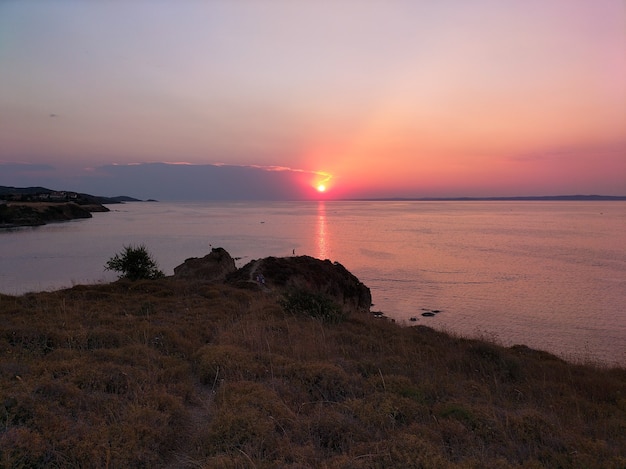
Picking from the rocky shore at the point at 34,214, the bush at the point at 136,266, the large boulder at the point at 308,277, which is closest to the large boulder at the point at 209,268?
the large boulder at the point at 308,277

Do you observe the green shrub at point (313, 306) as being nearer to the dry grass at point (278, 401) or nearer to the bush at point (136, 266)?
the dry grass at point (278, 401)

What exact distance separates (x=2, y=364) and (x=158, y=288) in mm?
8732

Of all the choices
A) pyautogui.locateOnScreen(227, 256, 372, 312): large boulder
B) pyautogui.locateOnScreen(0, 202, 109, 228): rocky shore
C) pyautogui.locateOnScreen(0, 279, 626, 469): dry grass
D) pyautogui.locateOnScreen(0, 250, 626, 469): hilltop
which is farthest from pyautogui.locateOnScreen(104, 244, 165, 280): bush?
pyautogui.locateOnScreen(0, 202, 109, 228): rocky shore

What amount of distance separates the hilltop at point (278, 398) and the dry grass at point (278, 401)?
0.07ft

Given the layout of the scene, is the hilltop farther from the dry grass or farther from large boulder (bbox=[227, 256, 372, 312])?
large boulder (bbox=[227, 256, 372, 312])

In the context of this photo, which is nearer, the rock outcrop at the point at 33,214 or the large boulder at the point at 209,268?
the large boulder at the point at 209,268

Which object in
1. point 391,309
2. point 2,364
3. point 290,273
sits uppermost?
point 2,364

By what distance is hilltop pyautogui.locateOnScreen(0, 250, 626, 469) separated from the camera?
12.9ft

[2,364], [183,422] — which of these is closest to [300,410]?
[183,422]

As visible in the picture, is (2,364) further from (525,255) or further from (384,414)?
(525,255)

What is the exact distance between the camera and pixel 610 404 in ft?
22.0

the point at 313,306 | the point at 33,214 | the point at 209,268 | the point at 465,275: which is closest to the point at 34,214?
the point at 33,214

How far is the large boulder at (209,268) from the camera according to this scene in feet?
66.6

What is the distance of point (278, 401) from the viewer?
Answer: 194 inches
